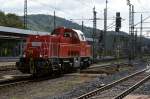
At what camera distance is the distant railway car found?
27.7 m

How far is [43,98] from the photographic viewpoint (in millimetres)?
17312

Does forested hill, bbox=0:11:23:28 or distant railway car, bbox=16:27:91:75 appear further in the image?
forested hill, bbox=0:11:23:28

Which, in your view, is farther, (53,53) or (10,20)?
(10,20)

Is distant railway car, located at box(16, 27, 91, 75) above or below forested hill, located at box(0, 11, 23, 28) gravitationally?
below

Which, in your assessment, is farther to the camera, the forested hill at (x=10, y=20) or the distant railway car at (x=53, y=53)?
the forested hill at (x=10, y=20)

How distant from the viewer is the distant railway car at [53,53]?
27688 millimetres

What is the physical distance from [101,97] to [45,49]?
11.9 meters

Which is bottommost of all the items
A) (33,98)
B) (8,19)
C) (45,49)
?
(33,98)

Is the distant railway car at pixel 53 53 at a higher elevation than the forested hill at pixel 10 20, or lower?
lower

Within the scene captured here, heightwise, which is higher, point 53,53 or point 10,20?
point 10,20

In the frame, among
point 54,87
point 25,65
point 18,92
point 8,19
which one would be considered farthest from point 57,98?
point 8,19

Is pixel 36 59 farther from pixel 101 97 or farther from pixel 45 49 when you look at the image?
pixel 101 97

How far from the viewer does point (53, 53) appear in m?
29.6

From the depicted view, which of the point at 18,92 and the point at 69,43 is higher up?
the point at 69,43
